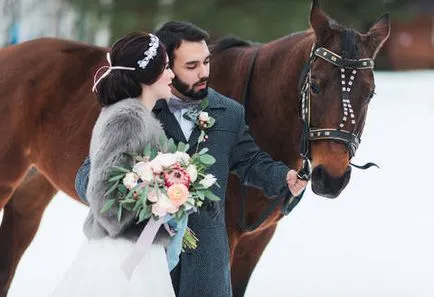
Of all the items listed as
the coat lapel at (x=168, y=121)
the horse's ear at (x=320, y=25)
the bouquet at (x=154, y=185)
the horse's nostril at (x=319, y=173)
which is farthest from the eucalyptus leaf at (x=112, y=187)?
the horse's ear at (x=320, y=25)

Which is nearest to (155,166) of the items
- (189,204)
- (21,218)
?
(189,204)

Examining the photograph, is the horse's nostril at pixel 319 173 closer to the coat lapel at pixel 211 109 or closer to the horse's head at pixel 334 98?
the horse's head at pixel 334 98

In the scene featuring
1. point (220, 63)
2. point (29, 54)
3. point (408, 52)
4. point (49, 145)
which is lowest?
point (408, 52)

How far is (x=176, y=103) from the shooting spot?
2.70 m

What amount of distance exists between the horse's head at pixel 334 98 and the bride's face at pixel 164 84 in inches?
25.8

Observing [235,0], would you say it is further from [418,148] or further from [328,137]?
[328,137]

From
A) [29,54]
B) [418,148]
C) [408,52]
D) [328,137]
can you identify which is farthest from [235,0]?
[328,137]

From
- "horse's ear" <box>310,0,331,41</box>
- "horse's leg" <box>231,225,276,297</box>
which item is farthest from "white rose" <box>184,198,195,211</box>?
"horse's leg" <box>231,225,276,297</box>

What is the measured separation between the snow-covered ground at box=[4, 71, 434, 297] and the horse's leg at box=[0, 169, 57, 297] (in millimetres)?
368

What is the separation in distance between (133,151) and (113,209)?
169mm

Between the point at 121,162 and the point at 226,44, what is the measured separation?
1432 mm

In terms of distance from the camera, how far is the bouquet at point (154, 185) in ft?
7.72

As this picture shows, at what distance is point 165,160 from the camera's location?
2377mm

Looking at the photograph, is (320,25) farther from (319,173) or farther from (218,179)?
(218,179)
